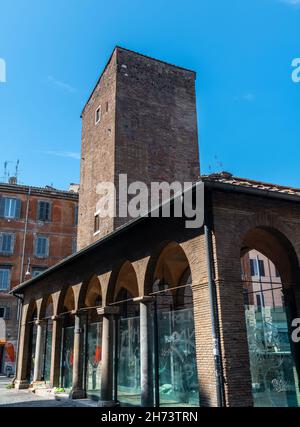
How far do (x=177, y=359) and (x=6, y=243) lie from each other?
22.6 metres

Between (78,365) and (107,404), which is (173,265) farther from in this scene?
(78,365)

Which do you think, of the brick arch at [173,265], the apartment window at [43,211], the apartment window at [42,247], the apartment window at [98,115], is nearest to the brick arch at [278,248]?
the brick arch at [173,265]

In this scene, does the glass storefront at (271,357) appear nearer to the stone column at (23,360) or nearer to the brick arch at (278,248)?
the brick arch at (278,248)

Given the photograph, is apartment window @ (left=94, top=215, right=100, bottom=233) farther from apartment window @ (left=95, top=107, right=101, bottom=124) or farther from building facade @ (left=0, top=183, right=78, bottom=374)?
A: building facade @ (left=0, top=183, right=78, bottom=374)

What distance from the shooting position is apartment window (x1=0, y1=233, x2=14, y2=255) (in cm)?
2909

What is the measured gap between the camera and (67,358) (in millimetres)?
15109

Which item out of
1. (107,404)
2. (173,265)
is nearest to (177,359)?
(107,404)

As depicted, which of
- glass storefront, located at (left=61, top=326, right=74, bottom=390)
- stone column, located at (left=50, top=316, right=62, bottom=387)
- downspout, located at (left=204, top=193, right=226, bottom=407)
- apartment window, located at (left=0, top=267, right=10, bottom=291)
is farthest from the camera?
apartment window, located at (left=0, top=267, right=10, bottom=291)

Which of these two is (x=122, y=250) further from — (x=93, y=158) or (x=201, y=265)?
(x=93, y=158)

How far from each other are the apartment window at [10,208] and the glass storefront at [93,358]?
18180 mm

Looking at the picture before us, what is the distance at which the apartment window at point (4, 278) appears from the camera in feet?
92.9

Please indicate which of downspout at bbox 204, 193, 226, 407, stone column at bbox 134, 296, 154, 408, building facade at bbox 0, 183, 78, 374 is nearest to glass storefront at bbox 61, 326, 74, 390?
stone column at bbox 134, 296, 154, 408
